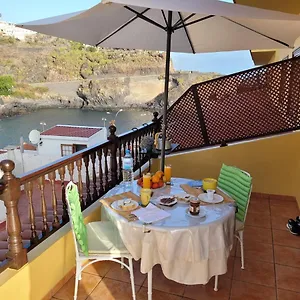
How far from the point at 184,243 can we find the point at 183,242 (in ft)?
0.03

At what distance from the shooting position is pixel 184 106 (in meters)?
4.59

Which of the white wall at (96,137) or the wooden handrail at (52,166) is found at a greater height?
the wooden handrail at (52,166)

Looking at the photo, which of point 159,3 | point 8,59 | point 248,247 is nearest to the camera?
point 159,3

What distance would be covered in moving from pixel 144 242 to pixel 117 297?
0.56 m

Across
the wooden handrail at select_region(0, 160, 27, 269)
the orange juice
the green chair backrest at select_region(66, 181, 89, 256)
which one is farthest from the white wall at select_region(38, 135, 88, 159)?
the wooden handrail at select_region(0, 160, 27, 269)

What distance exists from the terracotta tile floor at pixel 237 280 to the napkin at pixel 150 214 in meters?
0.66

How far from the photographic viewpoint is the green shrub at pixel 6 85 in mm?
35053

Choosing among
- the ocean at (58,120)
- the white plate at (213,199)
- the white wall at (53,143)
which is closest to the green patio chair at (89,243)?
the white plate at (213,199)

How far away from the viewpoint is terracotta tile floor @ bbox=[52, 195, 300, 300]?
2.22 meters

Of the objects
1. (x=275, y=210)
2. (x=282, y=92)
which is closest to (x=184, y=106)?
(x=282, y=92)

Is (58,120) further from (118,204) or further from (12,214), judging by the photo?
(12,214)

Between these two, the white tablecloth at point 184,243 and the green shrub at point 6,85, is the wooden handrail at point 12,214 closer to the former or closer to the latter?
the white tablecloth at point 184,243

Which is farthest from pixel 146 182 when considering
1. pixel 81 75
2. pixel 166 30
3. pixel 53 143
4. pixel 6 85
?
pixel 81 75

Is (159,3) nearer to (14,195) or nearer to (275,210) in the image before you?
(14,195)
